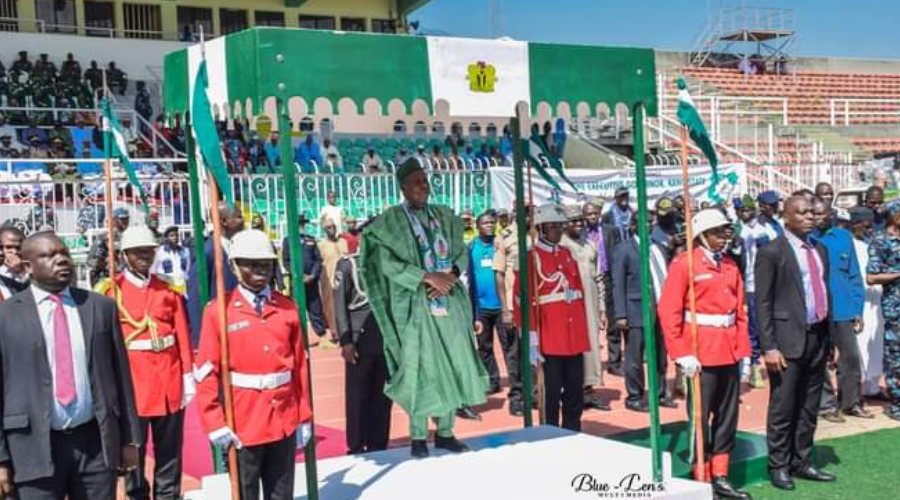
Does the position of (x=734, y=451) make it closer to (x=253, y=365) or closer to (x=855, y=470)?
(x=855, y=470)

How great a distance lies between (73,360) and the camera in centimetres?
454

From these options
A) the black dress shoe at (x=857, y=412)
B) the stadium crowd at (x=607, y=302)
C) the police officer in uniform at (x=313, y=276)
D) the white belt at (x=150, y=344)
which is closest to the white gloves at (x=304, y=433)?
the stadium crowd at (x=607, y=302)

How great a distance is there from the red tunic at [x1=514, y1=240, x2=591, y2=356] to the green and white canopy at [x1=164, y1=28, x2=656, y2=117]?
4.93ft

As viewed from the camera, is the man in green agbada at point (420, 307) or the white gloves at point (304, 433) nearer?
the white gloves at point (304, 433)

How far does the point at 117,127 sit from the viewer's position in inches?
272

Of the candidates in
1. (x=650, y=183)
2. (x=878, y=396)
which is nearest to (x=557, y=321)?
(x=878, y=396)

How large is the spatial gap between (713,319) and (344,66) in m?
2.85

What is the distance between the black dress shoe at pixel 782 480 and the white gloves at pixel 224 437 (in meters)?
3.82

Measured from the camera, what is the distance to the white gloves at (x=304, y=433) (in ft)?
17.1

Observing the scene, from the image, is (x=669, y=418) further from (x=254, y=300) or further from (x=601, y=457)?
(x=254, y=300)

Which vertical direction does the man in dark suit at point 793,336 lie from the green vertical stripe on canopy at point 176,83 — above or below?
below

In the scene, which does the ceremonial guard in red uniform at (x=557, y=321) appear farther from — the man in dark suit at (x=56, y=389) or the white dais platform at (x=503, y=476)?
the man in dark suit at (x=56, y=389)

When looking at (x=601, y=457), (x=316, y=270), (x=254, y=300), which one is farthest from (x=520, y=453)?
(x=316, y=270)

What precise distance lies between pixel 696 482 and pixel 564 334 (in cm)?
160
